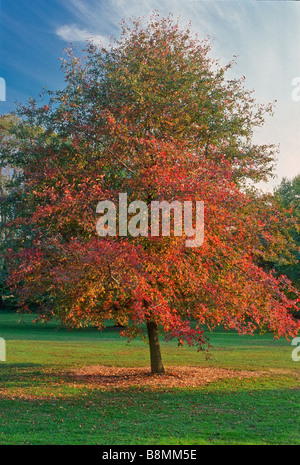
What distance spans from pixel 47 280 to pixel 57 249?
113 cm

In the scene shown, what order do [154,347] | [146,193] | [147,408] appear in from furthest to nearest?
1. [154,347]
2. [146,193]
3. [147,408]

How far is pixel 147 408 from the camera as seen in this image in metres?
10.5

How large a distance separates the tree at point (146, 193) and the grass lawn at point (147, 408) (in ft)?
5.54

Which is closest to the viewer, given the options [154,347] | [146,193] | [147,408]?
[147,408]

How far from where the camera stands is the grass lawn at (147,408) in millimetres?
8234

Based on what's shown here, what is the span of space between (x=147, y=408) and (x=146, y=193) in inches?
196

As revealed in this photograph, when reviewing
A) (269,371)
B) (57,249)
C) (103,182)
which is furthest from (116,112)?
(269,371)

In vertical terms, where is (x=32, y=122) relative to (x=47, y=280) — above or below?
above

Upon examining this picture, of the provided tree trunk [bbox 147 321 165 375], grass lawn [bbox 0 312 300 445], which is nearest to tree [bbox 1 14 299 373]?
tree trunk [bbox 147 321 165 375]

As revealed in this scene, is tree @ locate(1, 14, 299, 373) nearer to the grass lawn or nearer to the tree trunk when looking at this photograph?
the tree trunk

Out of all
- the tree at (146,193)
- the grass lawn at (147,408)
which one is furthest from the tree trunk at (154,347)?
the grass lawn at (147,408)

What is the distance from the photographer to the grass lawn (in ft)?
27.0

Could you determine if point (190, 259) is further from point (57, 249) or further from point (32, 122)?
point (32, 122)

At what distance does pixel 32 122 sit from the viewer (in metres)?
13.7
